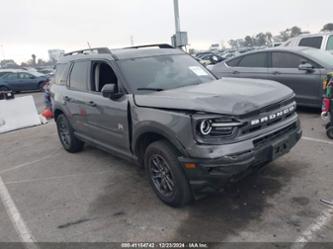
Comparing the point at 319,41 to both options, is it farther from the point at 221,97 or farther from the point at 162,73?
the point at 221,97

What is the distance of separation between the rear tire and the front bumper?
3.34 metres

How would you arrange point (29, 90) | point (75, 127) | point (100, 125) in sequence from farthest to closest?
point (29, 90) < point (75, 127) < point (100, 125)

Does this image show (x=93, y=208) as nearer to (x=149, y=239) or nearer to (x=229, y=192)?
(x=149, y=239)

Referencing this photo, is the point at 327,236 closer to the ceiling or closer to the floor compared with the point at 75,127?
closer to the floor

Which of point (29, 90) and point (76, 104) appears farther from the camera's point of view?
point (29, 90)

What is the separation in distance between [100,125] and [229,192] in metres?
2.10

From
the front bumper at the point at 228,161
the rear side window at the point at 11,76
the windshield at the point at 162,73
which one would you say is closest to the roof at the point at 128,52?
the windshield at the point at 162,73

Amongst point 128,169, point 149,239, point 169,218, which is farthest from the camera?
point 128,169

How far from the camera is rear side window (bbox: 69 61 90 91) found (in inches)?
206

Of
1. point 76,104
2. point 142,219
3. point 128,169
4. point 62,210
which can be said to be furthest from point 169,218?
point 76,104

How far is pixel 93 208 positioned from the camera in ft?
13.2

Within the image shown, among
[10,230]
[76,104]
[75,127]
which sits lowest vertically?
[10,230]

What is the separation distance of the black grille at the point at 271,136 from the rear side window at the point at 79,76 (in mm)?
2972

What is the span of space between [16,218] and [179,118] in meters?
2.38
